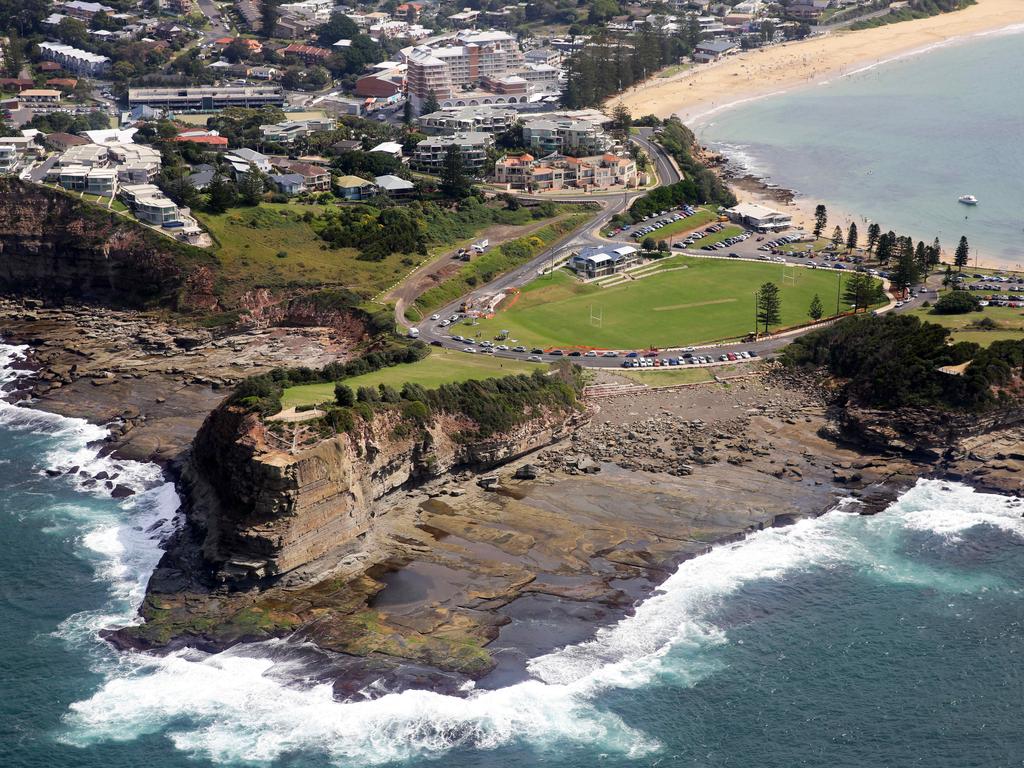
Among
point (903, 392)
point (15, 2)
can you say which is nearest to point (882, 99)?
point (903, 392)

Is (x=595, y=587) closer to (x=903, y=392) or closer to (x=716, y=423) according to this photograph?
(x=716, y=423)

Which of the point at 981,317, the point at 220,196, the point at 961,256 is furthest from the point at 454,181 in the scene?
the point at 981,317

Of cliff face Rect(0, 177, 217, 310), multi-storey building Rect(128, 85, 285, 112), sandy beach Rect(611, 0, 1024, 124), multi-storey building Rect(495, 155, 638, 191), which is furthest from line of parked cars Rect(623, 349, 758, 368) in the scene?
multi-storey building Rect(128, 85, 285, 112)

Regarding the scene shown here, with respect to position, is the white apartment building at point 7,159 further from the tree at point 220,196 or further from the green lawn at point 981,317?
the green lawn at point 981,317

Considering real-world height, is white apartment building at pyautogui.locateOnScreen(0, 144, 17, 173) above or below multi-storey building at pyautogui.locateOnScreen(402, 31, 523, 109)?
below

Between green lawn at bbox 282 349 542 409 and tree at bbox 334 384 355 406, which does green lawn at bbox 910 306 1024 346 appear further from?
tree at bbox 334 384 355 406

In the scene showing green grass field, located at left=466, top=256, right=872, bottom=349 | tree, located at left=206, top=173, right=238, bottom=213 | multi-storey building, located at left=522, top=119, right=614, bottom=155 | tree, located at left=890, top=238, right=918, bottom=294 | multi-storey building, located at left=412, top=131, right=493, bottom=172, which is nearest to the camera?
green grass field, located at left=466, top=256, right=872, bottom=349

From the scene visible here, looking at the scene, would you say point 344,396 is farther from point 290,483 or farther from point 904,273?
point 904,273
